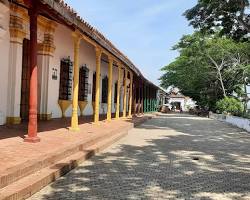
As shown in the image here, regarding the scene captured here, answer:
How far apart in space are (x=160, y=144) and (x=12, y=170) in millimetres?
7082

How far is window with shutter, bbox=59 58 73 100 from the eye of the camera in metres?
15.7

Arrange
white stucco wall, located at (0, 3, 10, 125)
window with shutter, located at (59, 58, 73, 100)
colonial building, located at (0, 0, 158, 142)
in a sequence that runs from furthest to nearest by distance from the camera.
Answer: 1. window with shutter, located at (59, 58, 73, 100)
2. white stucco wall, located at (0, 3, 10, 125)
3. colonial building, located at (0, 0, 158, 142)

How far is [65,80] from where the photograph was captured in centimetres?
1614

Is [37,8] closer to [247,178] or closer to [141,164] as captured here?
[141,164]

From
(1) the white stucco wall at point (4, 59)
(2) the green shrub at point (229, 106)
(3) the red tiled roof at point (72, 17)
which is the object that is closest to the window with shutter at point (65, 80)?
(3) the red tiled roof at point (72, 17)

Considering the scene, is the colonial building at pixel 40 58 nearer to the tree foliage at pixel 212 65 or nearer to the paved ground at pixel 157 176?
the paved ground at pixel 157 176

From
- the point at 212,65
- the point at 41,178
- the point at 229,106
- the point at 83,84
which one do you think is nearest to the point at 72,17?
the point at 41,178

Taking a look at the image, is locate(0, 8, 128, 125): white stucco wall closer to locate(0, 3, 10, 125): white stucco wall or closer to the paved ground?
locate(0, 3, 10, 125): white stucco wall

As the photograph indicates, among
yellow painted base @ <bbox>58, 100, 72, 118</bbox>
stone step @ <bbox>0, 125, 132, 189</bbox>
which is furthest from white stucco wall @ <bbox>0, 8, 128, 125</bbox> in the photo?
stone step @ <bbox>0, 125, 132, 189</bbox>

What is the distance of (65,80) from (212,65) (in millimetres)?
26163

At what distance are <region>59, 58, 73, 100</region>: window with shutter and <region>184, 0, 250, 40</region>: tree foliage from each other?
5.88 metres

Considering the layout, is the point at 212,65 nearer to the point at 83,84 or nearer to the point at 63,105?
the point at 83,84

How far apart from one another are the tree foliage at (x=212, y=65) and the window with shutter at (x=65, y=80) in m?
22.3

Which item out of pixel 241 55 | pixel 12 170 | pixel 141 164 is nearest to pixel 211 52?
pixel 241 55
